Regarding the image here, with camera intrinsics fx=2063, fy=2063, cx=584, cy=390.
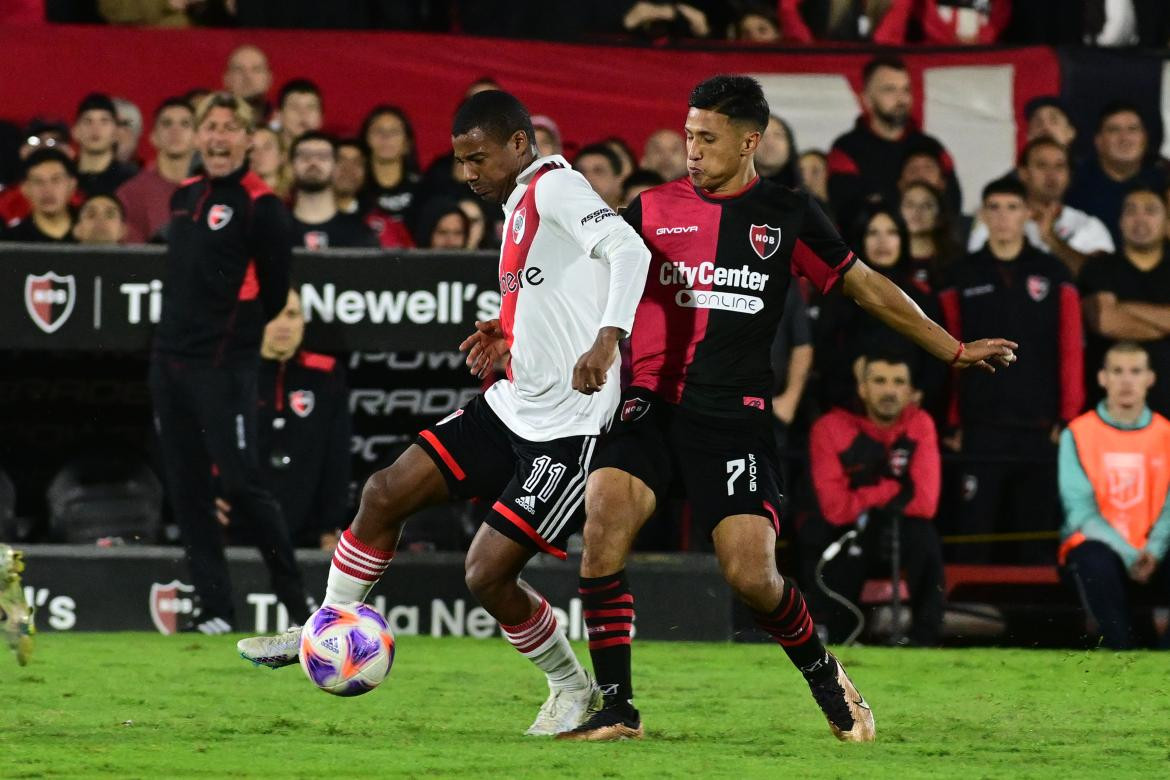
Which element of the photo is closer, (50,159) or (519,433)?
(519,433)

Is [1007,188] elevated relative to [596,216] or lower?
elevated

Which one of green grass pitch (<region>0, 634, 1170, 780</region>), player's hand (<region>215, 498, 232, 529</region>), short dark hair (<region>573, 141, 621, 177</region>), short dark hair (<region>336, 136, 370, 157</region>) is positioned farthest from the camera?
short dark hair (<region>336, 136, 370, 157</region>)

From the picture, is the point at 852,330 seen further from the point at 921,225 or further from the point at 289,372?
the point at 289,372

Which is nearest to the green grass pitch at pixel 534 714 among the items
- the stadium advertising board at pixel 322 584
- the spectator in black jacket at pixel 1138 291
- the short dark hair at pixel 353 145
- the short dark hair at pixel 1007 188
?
the stadium advertising board at pixel 322 584

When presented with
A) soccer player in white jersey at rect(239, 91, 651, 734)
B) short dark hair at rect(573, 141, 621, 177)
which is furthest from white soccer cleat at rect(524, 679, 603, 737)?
short dark hair at rect(573, 141, 621, 177)

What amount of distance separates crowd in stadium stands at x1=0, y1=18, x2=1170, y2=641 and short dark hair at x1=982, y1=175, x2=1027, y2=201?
42 mm

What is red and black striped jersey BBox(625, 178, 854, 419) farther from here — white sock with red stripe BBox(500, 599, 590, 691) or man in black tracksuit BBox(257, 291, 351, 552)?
man in black tracksuit BBox(257, 291, 351, 552)

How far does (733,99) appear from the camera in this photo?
6.41 metres

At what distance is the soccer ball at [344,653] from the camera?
21.0ft

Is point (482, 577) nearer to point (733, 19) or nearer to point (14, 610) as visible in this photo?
point (14, 610)

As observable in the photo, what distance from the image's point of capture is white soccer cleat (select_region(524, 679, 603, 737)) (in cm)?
668

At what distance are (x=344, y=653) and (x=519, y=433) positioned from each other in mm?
888

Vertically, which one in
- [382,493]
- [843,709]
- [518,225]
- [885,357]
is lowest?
[843,709]

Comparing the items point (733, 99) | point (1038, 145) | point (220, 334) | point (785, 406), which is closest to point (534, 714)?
point (733, 99)
